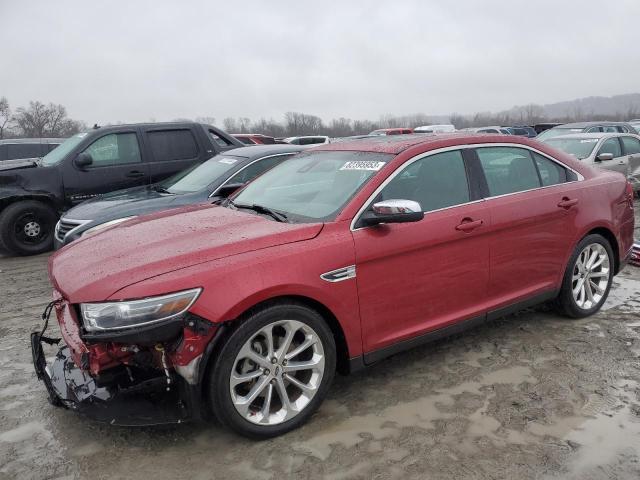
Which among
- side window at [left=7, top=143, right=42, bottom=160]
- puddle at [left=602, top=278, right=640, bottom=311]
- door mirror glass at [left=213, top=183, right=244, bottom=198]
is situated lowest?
puddle at [left=602, top=278, right=640, bottom=311]

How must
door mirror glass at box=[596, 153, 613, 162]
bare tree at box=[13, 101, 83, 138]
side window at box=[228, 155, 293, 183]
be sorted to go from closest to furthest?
side window at box=[228, 155, 293, 183], door mirror glass at box=[596, 153, 613, 162], bare tree at box=[13, 101, 83, 138]

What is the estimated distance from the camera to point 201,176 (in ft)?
22.5

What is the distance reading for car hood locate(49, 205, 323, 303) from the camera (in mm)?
2737

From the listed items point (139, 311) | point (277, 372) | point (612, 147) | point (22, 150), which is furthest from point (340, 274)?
point (22, 150)

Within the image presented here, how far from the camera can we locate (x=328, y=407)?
329 centimetres

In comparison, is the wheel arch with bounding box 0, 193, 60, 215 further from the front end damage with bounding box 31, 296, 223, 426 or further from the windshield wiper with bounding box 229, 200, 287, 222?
the front end damage with bounding box 31, 296, 223, 426

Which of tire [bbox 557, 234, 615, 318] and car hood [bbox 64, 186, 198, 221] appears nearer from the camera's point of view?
tire [bbox 557, 234, 615, 318]

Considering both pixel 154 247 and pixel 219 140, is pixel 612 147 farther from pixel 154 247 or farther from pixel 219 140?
pixel 154 247

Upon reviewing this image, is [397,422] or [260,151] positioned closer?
[397,422]

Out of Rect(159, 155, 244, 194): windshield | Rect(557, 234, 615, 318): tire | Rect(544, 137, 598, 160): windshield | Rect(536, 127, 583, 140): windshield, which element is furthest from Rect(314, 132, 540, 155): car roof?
Rect(536, 127, 583, 140): windshield

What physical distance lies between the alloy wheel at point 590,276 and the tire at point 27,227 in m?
7.26

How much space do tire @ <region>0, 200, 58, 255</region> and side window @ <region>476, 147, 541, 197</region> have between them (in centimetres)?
677

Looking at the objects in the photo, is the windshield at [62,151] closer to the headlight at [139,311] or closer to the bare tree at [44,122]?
the headlight at [139,311]

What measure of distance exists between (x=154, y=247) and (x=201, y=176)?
3.95 meters
